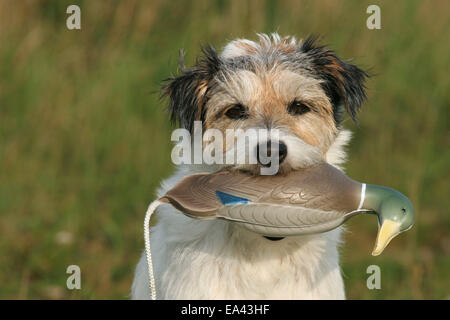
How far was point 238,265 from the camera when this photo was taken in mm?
3943

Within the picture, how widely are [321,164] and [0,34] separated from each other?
5.32 meters

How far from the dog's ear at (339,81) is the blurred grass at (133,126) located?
78.3 inches

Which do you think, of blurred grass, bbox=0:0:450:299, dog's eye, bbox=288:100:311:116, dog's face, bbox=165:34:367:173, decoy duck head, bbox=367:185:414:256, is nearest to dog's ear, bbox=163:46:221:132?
dog's face, bbox=165:34:367:173

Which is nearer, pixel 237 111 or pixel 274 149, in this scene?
pixel 274 149

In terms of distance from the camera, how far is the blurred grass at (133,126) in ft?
20.7

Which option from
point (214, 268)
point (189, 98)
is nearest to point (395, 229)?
point (214, 268)

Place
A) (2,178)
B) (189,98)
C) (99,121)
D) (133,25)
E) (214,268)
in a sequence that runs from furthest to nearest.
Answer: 1. (133,25)
2. (99,121)
3. (2,178)
4. (189,98)
5. (214,268)

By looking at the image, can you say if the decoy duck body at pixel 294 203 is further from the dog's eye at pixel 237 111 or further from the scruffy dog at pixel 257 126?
the dog's eye at pixel 237 111

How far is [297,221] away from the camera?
11.4ft

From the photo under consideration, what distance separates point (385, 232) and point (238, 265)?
35.4 inches

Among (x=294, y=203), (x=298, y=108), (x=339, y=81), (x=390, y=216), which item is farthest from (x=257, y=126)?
(x=390, y=216)

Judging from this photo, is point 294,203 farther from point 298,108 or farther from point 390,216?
point 298,108

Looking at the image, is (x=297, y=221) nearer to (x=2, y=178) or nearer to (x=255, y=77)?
(x=255, y=77)

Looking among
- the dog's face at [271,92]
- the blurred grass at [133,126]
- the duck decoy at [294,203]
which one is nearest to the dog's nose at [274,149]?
the duck decoy at [294,203]
